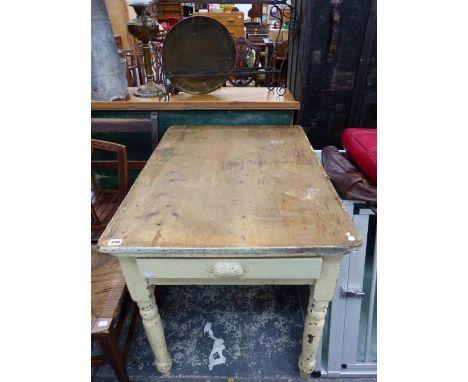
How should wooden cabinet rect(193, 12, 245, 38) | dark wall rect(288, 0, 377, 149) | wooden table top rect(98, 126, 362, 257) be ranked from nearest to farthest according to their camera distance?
1. wooden table top rect(98, 126, 362, 257)
2. dark wall rect(288, 0, 377, 149)
3. wooden cabinet rect(193, 12, 245, 38)

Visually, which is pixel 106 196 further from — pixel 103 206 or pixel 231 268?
pixel 231 268

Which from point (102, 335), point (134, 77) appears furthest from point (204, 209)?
point (134, 77)

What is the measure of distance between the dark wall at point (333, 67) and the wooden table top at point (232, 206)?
400 millimetres

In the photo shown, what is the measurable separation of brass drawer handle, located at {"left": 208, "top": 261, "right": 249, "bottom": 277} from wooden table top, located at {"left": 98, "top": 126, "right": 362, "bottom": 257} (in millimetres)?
48

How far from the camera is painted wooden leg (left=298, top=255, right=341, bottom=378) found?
902 millimetres

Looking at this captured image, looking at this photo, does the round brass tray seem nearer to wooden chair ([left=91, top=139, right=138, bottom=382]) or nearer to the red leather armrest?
wooden chair ([left=91, top=139, right=138, bottom=382])

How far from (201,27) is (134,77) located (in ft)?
5.78

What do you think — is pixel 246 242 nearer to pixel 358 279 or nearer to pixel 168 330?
pixel 358 279

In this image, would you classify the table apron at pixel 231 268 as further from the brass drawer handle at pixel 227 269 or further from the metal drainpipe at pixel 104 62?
the metal drainpipe at pixel 104 62

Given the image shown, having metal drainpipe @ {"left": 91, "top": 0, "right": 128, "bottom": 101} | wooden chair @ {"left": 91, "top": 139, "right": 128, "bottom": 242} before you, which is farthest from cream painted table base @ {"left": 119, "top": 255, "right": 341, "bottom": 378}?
metal drainpipe @ {"left": 91, "top": 0, "right": 128, "bottom": 101}

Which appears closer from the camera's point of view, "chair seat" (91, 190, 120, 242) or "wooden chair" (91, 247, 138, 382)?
"wooden chair" (91, 247, 138, 382)

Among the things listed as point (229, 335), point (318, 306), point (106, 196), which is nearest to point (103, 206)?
point (106, 196)

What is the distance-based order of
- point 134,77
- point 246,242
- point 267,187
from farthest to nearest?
point 134,77 < point 267,187 < point 246,242

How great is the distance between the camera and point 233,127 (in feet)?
5.21
